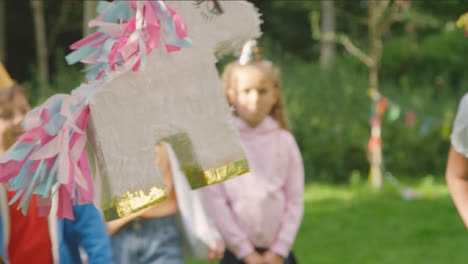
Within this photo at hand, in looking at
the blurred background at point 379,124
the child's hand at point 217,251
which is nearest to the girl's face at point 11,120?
the child's hand at point 217,251

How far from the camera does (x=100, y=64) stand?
1.72 metres

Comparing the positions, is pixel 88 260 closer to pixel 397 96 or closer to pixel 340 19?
pixel 397 96

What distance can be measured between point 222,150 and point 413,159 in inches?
326

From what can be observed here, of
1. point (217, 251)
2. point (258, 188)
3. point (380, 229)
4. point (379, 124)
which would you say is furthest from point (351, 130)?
point (217, 251)

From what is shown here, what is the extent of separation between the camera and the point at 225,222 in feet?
10.2

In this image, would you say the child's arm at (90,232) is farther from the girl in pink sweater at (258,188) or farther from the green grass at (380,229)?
the green grass at (380,229)

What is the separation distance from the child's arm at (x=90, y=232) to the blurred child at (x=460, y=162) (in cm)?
107

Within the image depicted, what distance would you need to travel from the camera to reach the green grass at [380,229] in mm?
5494

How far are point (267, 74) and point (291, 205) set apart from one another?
0.56 metres

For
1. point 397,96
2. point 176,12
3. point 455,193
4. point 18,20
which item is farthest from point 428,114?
point 18,20

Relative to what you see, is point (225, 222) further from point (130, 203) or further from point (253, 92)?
point (130, 203)

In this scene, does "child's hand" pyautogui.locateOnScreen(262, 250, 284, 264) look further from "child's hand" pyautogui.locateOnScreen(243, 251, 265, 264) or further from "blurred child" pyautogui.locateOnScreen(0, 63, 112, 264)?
"blurred child" pyautogui.locateOnScreen(0, 63, 112, 264)

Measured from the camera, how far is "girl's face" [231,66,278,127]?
10.2 ft

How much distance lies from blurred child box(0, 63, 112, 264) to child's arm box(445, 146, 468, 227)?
1.07 meters
